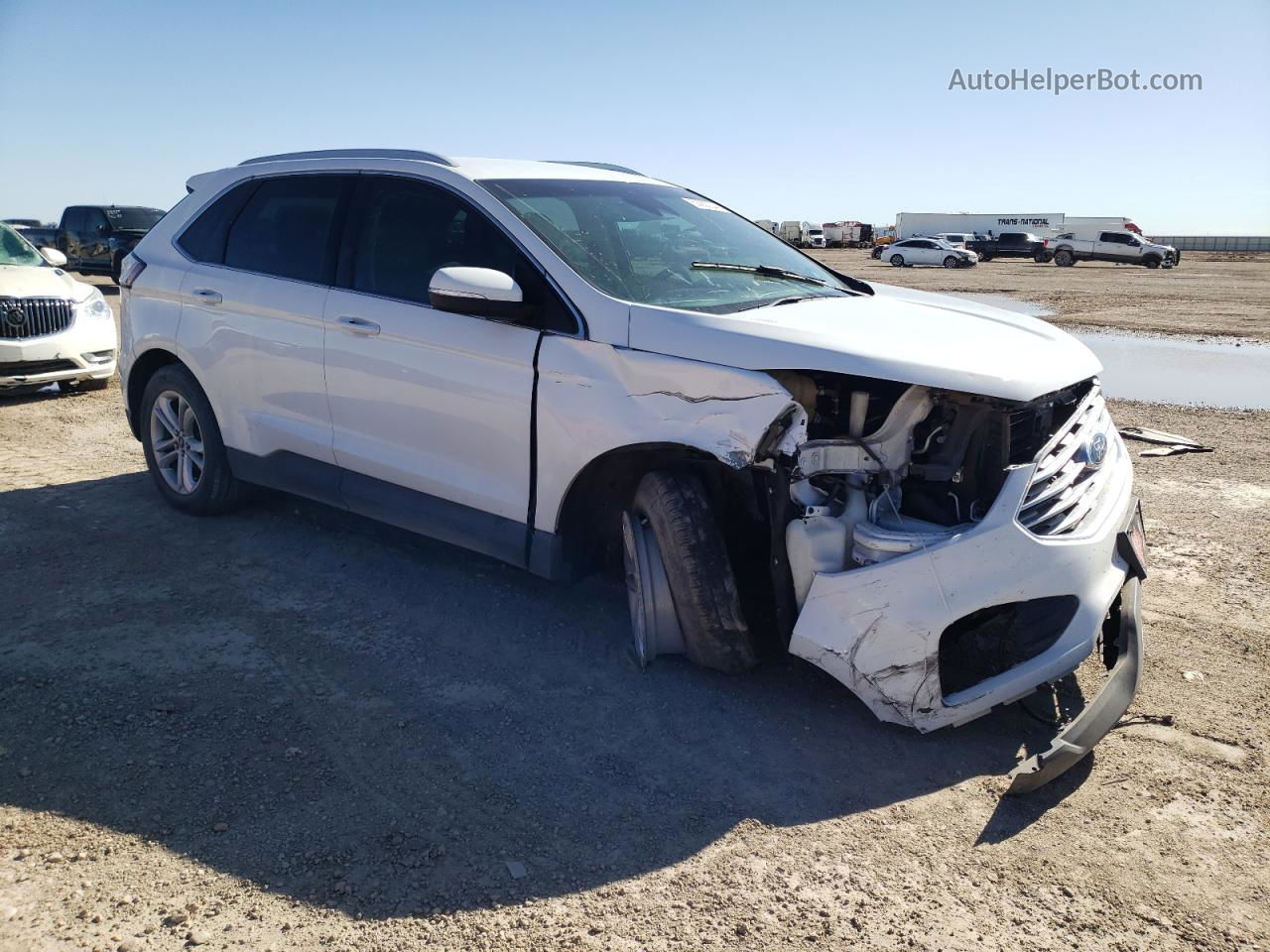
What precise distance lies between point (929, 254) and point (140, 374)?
4282cm

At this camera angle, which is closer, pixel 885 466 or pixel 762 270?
pixel 885 466

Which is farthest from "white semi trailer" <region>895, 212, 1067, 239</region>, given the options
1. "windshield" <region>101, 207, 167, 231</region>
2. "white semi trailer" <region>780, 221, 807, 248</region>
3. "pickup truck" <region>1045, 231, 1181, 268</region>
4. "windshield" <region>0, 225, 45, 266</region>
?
"windshield" <region>0, 225, 45, 266</region>

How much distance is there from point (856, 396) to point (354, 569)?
8.87 feet

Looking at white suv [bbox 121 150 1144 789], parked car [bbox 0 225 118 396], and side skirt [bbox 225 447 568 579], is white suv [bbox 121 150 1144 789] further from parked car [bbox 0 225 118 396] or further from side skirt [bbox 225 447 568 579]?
parked car [bbox 0 225 118 396]

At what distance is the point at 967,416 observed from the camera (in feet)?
11.1

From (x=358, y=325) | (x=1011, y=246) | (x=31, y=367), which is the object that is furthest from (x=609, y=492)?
(x=1011, y=246)

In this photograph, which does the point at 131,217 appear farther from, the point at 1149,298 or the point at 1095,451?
the point at 1095,451

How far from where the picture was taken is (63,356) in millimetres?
9102

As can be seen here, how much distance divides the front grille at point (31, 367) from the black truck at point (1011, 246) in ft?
157

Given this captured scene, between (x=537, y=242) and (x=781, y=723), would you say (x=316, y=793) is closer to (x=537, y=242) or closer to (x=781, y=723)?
(x=781, y=723)

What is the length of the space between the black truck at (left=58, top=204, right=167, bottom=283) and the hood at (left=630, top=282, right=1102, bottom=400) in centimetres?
2282

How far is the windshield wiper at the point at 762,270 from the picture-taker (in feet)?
13.9

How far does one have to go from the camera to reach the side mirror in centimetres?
369

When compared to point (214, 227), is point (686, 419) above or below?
below
